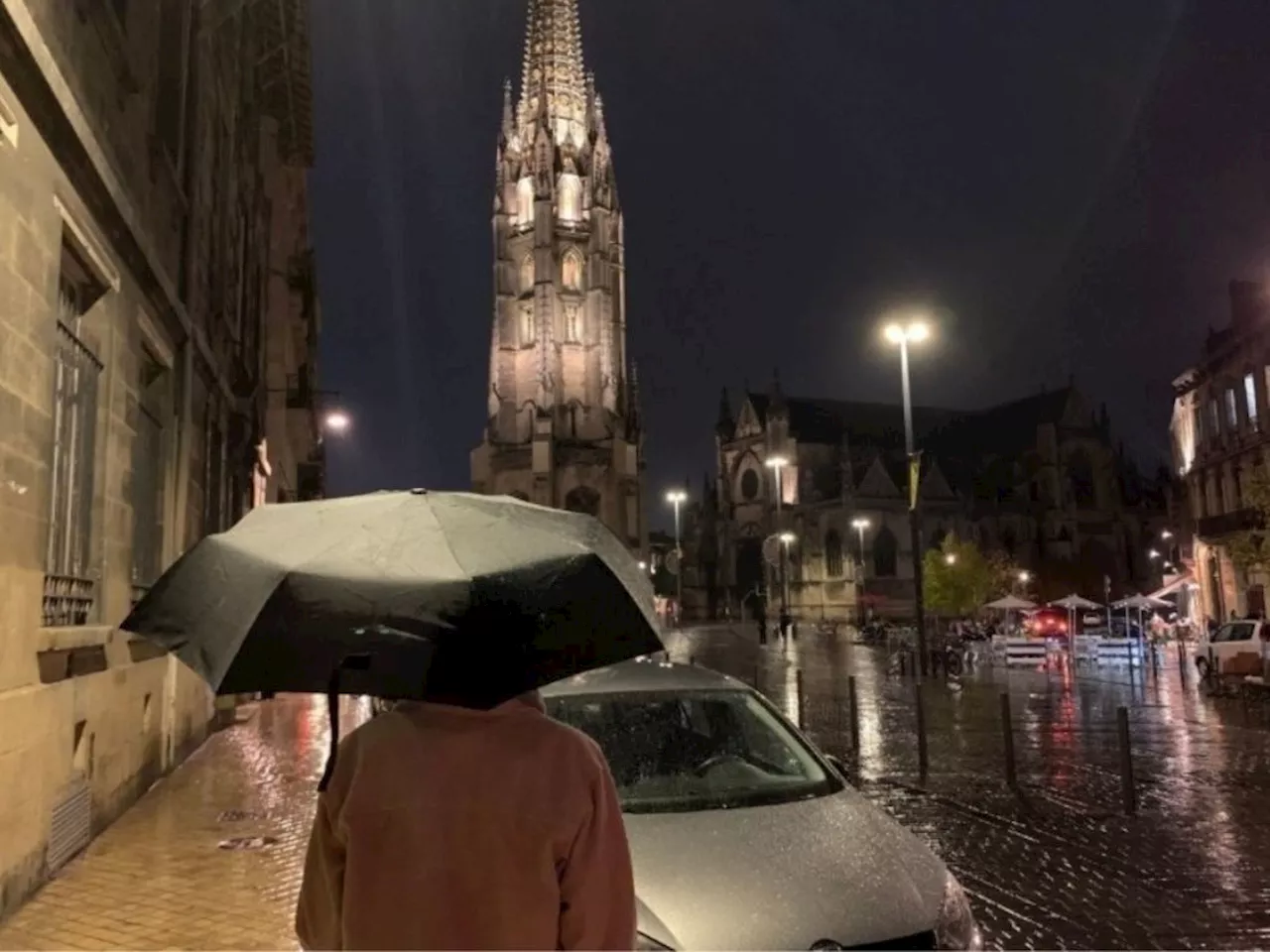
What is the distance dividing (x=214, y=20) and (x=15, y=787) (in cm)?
1260

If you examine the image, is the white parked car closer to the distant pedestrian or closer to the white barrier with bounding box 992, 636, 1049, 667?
the white barrier with bounding box 992, 636, 1049, 667

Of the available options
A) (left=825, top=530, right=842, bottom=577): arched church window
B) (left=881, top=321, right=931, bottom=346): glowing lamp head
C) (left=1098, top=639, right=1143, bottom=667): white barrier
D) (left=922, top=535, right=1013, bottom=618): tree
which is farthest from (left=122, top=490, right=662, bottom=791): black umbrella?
(left=825, top=530, right=842, bottom=577): arched church window

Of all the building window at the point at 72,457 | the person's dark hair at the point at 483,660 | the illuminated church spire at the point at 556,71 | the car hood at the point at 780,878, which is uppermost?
the illuminated church spire at the point at 556,71

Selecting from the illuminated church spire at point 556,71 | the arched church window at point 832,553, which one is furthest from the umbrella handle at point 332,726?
the illuminated church spire at point 556,71

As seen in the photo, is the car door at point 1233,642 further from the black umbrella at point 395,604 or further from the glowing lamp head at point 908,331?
the black umbrella at point 395,604

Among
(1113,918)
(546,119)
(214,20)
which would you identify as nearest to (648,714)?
(1113,918)

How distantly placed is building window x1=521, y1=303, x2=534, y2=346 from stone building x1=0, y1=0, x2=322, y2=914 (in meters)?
69.0

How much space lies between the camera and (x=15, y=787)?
21.8ft

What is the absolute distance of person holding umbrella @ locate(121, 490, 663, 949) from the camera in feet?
6.93

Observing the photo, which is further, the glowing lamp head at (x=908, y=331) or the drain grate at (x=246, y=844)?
the glowing lamp head at (x=908, y=331)

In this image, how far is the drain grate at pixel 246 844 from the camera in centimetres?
831

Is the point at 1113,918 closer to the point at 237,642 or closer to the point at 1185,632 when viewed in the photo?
the point at 237,642

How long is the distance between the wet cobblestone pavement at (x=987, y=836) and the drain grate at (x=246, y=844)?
3 cm

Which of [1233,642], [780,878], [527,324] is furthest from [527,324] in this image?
[780,878]
